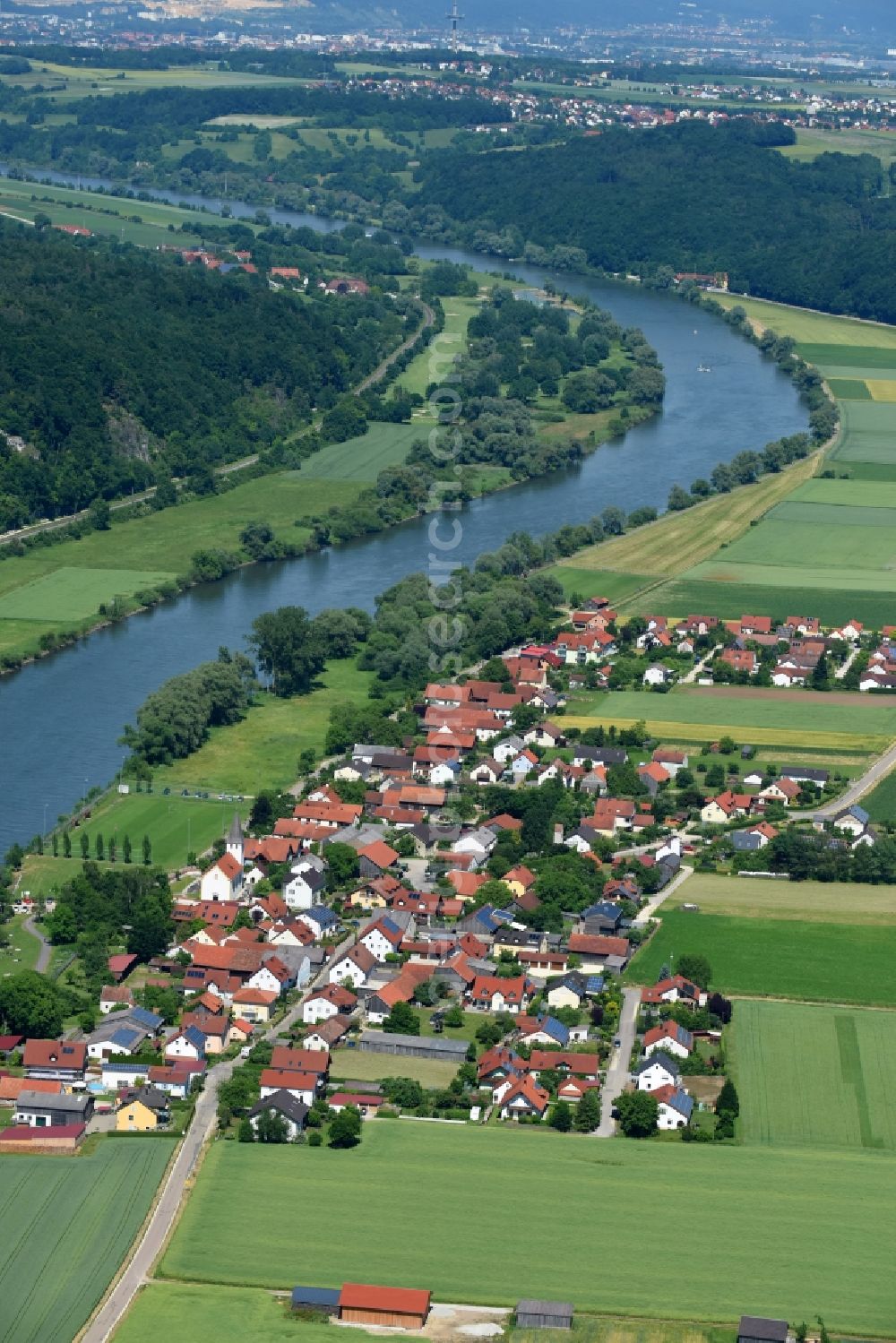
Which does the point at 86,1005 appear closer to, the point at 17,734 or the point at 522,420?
the point at 17,734

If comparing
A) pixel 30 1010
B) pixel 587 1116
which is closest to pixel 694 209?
pixel 30 1010

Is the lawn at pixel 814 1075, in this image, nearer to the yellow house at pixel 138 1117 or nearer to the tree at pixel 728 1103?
the tree at pixel 728 1103

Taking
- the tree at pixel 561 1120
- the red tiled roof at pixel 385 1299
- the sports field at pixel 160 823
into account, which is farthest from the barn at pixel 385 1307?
the sports field at pixel 160 823

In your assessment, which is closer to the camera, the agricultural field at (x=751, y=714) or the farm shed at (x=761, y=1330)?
the farm shed at (x=761, y=1330)

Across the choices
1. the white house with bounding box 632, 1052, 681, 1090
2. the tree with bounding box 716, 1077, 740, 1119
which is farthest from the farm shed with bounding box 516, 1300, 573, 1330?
the white house with bounding box 632, 1052, 681, 1090

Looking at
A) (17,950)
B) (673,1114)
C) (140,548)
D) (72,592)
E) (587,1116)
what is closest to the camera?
(587,1116)

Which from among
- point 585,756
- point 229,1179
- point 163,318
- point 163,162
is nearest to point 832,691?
point 585,756

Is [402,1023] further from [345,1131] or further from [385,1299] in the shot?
[385,1299]

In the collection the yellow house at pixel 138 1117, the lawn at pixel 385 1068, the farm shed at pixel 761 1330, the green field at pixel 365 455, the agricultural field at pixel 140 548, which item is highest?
the farm shed at pixel 761 1330
